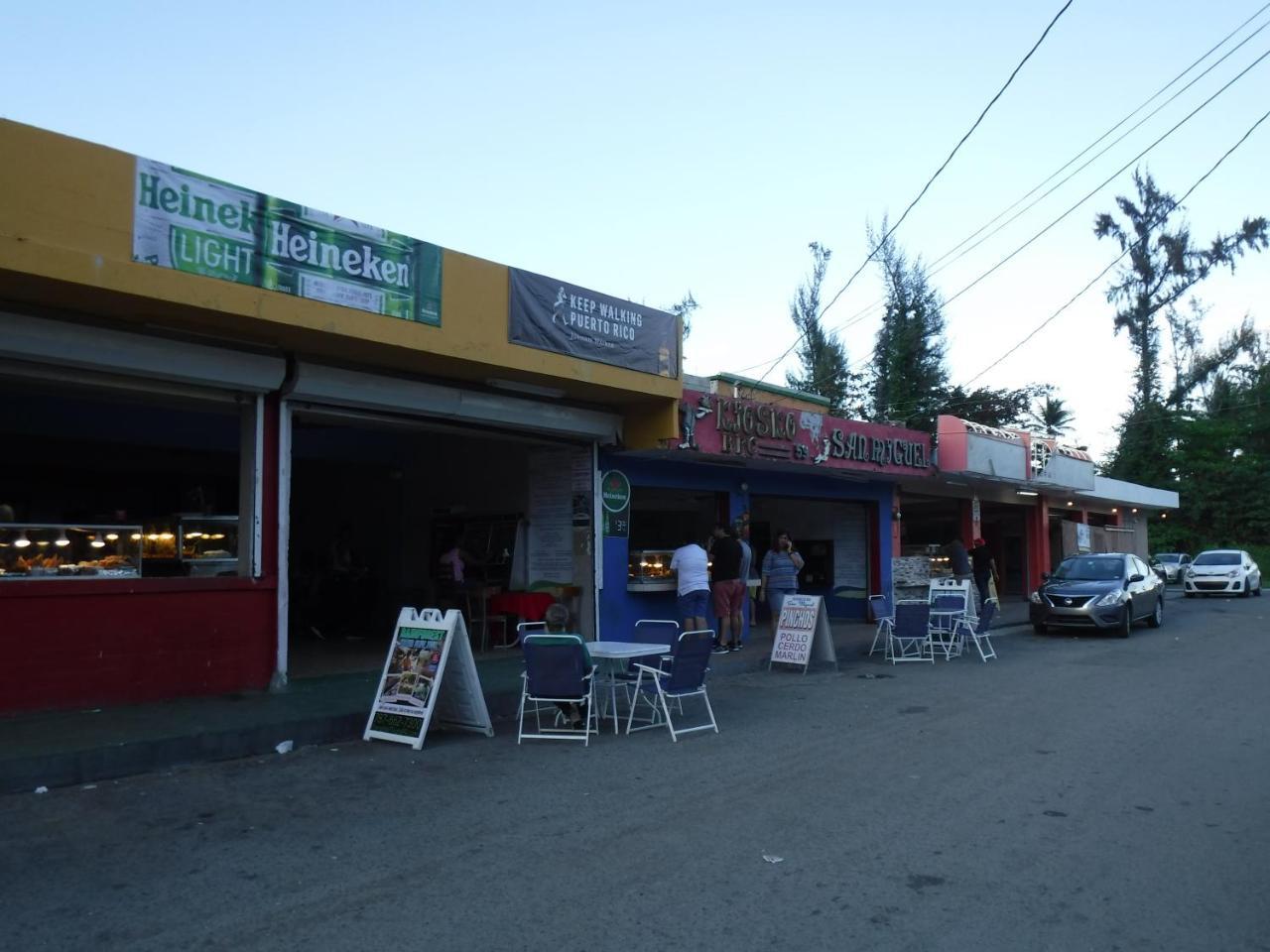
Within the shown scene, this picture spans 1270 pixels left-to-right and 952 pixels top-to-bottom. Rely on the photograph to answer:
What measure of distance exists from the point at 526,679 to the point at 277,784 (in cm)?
222

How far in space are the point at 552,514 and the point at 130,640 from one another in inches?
248

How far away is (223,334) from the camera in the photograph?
9336 mm

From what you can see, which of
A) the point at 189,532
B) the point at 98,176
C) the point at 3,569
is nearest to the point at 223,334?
the point at 98,176

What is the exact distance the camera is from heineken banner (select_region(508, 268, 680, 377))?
11195mm

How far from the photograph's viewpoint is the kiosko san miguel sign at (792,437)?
45.2ft

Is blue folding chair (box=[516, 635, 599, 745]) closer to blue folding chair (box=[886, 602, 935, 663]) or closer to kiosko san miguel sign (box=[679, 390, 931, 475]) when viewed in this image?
kiosko san miguel sign (box=[679, 390, 931, 475])

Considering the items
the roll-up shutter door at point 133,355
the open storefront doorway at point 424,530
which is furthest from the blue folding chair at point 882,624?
the roll-up shutter door at point 133,355

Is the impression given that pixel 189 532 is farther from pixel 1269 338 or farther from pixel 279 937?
pixel 1269 338

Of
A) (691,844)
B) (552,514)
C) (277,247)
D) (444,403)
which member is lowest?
(691,844)

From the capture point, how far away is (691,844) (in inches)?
215

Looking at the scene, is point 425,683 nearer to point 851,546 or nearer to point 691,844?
point 691,844

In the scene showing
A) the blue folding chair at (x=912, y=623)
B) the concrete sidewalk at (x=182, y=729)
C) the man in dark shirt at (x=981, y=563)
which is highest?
the man in dark shirt at (x=981, y=563)

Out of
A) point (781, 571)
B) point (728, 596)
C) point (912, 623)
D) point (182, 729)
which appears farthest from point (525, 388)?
point (912, 623)

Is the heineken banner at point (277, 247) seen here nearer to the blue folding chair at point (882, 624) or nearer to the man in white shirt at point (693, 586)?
the man in white shirt at point (693, 586)
